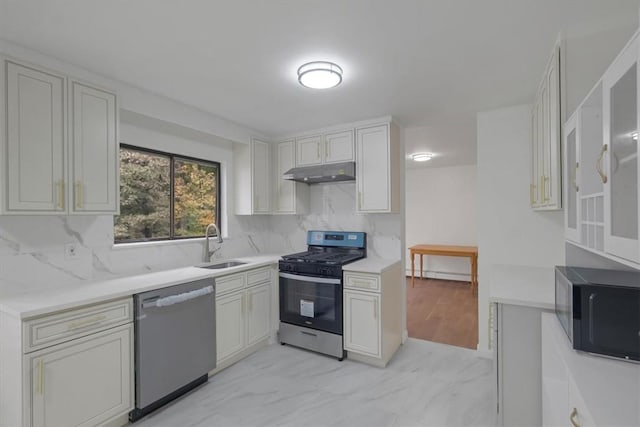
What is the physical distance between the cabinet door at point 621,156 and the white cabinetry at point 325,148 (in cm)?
227

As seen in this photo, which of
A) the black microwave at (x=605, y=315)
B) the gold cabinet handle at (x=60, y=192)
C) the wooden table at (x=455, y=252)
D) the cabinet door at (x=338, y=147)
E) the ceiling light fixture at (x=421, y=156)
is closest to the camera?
the black microwave at (x=605, y=315)

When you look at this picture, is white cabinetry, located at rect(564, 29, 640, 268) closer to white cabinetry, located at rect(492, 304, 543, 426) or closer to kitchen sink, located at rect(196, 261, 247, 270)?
white cabinetry, located at rect(492, 304, 543, 426)

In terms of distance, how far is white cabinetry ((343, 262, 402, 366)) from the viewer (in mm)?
2717

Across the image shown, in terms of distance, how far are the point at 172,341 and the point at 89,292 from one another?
2.12 feet

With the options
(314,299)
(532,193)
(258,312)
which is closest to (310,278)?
(314,299)

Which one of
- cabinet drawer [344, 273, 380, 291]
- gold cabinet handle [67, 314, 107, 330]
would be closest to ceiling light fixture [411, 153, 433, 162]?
cabinet drawer [344, 273, 380, 291]

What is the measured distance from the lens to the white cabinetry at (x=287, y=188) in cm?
360

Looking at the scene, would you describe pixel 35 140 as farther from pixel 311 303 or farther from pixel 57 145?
pixel 311 303

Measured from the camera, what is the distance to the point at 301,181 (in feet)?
11.9

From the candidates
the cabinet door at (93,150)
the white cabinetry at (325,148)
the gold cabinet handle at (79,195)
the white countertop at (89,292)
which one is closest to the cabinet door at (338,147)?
the white cabinetry at (325,148)

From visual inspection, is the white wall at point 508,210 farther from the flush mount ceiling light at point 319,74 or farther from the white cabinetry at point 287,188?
the white cabinetry at point 287,188

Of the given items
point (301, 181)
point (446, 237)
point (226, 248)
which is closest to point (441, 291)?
point (446, 237)

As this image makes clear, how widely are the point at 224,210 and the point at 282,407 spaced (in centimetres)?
213

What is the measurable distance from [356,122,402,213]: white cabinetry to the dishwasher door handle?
1644 millimetres
